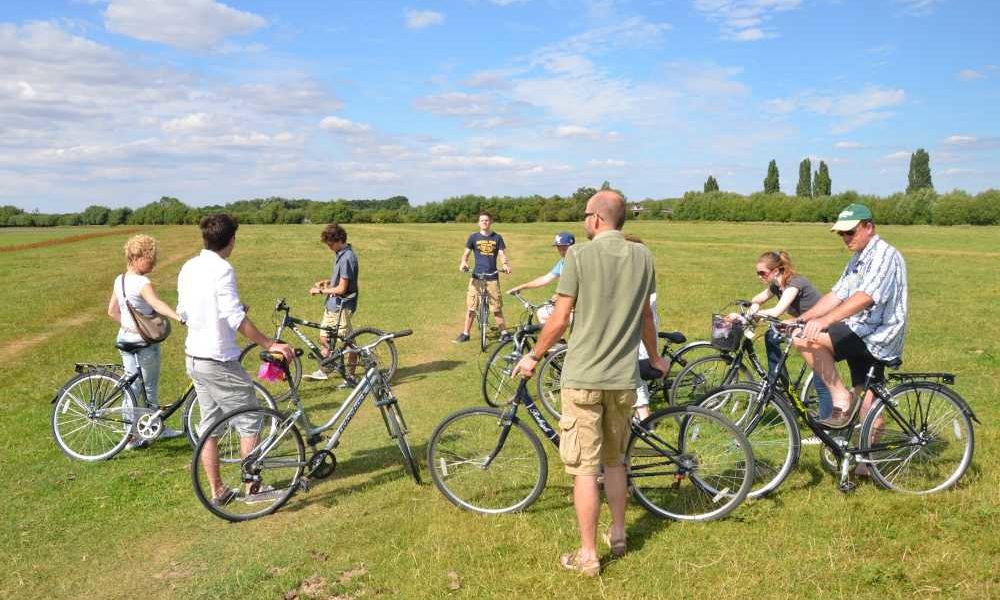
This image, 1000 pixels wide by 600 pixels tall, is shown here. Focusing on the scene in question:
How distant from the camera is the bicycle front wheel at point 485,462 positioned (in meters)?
4.80

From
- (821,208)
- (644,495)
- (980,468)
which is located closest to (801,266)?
(980,468)

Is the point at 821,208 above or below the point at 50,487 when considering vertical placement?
above

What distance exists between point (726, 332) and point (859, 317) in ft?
4.23

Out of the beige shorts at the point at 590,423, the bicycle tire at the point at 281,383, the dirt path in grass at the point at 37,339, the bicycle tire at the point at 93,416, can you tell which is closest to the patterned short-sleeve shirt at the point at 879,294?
the beige shorts at the point at 590,423

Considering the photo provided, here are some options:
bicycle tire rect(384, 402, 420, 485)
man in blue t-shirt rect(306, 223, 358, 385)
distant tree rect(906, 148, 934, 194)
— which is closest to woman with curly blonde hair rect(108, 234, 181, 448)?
bicycle tire rect(384, 402, 420, 485)

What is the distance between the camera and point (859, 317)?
16.5ft

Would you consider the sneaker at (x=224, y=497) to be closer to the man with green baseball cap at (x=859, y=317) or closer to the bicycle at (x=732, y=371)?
the bicycle at (x=732, y=371)

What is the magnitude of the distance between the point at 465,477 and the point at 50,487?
12.6ft

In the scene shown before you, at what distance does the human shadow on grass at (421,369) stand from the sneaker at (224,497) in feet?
15.1

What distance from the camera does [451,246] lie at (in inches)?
1551

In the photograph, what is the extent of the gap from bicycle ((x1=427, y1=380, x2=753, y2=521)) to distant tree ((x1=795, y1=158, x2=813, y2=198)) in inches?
4241

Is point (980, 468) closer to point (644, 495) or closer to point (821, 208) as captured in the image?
point (644, 495)

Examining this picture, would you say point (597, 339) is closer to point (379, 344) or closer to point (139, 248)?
point (139, 248)

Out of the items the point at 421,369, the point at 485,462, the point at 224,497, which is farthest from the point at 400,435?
the point at 421,369
